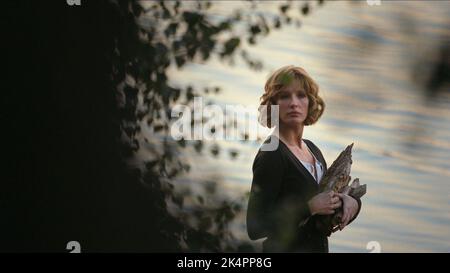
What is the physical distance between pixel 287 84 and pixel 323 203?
455 millimetres

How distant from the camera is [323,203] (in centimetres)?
264

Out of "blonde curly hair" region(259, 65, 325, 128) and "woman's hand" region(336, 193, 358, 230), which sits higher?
"blonde curly hair" region(259, 65, 325, 128)

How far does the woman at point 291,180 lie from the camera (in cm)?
263

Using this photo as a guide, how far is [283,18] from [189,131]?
1.77ft

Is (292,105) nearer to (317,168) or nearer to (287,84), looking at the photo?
(287,84)

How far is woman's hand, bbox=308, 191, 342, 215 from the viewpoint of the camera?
2637 mm

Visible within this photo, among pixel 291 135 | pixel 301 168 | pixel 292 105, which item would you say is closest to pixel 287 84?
pixel 292 105

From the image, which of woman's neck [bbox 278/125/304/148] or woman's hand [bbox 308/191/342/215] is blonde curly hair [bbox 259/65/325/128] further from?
woman's hand [bbox 308/191/342/215]

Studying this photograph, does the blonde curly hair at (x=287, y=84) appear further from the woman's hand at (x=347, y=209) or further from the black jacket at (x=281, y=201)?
the woman's hand at (x=347, y=209)

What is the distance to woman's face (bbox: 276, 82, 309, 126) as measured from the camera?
8.79ft

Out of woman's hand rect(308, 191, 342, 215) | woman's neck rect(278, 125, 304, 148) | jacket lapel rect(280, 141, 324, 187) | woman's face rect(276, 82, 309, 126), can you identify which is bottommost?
woman's hand rect(308, 191, 342, 215)

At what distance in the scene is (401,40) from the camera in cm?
138

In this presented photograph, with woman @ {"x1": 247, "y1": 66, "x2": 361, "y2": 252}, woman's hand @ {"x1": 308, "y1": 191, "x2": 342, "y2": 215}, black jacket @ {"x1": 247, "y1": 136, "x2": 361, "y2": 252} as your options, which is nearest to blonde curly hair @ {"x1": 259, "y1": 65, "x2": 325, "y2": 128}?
Answer: woman @ {"x1": 247, "y1": 66, "x2": 361, "y2": 252}
